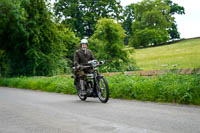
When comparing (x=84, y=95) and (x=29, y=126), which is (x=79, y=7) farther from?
(x=29, y=126)

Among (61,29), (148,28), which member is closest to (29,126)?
(61,29)

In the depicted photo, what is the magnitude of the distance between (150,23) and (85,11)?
2085 cm

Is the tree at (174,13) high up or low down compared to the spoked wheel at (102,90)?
up

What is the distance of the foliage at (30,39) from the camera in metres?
22.3

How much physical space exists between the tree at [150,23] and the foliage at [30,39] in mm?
42263

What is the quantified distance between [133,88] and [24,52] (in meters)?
15.1

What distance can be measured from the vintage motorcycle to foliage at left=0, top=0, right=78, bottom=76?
12361mm

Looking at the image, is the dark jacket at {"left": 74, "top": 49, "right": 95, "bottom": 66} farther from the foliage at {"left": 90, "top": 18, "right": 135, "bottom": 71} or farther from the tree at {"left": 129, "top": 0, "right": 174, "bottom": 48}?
the tree at {"left": 129, "top": 0, "right": 174, "bottom": 48}

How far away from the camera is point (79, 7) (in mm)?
53969

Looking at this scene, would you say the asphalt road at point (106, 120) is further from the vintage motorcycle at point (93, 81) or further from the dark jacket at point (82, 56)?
the dark jacket at point (82, 56)

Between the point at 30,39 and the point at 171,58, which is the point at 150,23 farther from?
the point at 30,39

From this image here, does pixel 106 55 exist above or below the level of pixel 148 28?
below

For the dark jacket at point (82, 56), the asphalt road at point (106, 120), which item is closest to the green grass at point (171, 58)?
the dark jacket at point (82, 56)

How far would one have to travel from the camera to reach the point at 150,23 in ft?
227
